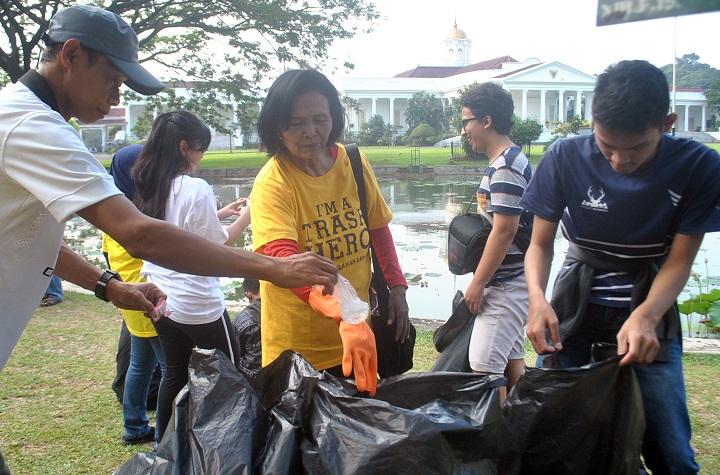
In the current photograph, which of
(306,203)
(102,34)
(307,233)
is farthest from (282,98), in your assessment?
Result: (102,34)

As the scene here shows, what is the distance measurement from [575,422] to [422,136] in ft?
166

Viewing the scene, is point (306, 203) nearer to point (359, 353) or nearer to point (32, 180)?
point (359, 353)

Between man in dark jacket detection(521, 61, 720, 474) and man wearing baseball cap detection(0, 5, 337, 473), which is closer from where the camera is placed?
man wearing baseball cap detection(0, 5, 337, 473)

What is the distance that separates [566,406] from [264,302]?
3.48ft

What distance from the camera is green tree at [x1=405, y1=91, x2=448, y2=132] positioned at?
56.8 meters

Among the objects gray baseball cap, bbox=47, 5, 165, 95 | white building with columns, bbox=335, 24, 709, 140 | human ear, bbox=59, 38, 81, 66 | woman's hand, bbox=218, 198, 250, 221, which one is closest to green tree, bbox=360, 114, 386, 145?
white building with columns, bbox=335, 24, 709, 140

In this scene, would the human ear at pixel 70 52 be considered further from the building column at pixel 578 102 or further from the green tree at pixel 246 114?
the building column at pixel 578 102

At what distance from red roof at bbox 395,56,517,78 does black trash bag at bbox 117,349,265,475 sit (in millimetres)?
77442

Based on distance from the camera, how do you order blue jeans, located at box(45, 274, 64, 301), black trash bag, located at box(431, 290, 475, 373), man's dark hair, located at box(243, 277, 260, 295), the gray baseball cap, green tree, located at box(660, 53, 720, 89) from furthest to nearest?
green tree, located at box(660, 53, 720, 89) < blue jeans, located at box(45, 274, 64, 301) < man's dark hair, located at box(243, 277, 260, 295) < black trash bag, located at box(431, 290, 475, 373) < the gray baseball cap

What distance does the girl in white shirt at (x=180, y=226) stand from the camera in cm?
295

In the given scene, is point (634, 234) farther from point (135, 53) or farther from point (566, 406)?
point (135, 53)

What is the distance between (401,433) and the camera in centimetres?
171

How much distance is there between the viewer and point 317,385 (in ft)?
6.24

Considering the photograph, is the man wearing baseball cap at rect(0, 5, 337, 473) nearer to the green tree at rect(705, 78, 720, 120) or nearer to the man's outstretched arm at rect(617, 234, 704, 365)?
the man's outstretched arm at rect(617, 234, 704, 365)
